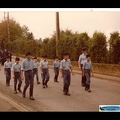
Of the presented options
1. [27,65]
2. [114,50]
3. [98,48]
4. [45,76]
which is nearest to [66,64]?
[27,65]

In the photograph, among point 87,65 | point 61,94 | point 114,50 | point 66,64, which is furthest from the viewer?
point 114,50

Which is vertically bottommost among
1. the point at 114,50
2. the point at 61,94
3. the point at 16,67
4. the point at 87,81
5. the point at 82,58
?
the point at 61,94

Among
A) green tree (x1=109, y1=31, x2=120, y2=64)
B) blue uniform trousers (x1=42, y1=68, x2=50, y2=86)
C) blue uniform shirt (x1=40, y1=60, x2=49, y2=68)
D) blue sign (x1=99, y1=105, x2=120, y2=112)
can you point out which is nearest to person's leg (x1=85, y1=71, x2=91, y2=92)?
blue uniform trousers (x1=42, y1=68, x2=50, y2=86)

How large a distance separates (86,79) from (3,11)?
14.9ft

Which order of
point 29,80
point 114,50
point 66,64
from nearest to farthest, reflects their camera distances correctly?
point 29,80
point 66,64
point 114,50

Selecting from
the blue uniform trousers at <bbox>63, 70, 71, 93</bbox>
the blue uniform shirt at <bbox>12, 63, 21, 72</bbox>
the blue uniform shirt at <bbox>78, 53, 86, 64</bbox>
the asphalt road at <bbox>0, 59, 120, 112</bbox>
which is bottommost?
the asphalt road at <bbox>0, 59, 120, 112</bbox>

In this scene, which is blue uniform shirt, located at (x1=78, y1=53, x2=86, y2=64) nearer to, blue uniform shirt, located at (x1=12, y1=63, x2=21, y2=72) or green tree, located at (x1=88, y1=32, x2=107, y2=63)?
green tree, located at (x1=88, y1=32, x2=107, y2=63)

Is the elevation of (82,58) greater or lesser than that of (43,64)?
greater

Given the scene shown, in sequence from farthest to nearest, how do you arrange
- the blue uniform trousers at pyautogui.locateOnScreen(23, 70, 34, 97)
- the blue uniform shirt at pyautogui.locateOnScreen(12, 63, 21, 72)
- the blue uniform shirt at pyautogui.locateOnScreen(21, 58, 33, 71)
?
the blue uniform shirt at pyautogui.locateOnScreen(12, 63, 21, 72) → the blue uniform shirt at pyautogui.locateOnScreen(21, 58, 33, 71) → the blue uniform trousers at pyautogui.locateOnScreen(23, 70, 34, 97)

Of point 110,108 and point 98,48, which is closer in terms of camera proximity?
point 110,108

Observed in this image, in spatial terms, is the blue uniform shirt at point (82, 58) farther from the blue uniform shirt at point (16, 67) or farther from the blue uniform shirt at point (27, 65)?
the blue uniform shirt at point (16, 67)

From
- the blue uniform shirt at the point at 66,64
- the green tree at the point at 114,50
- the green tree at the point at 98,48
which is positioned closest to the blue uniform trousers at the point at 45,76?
the blue uniform shirt at the point at 66,64

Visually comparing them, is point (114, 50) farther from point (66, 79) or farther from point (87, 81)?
point (66, 79)
